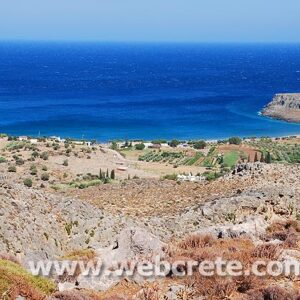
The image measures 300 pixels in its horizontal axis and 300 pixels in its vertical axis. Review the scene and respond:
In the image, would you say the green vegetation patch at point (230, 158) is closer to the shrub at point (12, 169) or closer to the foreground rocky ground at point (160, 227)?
the shrub at point (12, 169)

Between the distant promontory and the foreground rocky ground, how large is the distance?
10996 centimetres

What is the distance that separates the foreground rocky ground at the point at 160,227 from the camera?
12516mm

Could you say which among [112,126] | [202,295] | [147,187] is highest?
[202,295]

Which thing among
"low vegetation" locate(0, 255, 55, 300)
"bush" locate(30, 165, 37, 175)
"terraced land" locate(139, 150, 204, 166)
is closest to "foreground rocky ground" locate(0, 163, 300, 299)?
"low vegetation" locate(0, 255, 55, 300)

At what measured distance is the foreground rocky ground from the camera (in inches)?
493

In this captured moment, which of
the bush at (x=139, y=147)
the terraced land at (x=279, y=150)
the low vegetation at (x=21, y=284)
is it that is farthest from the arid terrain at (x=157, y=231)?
the terraced land at (x=279, y=150)

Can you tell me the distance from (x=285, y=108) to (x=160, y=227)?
133 m

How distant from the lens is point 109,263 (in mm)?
14648

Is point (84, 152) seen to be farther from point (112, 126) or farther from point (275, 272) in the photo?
point (275, 272)

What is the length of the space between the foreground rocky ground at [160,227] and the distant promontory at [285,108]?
361ft

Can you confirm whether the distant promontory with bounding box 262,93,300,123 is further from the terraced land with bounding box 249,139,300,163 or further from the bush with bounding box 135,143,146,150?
the bush with bounding box 135,143,146,150

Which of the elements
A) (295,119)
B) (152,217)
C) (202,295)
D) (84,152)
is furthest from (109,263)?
(295,119)

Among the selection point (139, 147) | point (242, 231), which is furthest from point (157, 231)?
point (139, 147)

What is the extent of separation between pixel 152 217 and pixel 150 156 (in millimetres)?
55189
